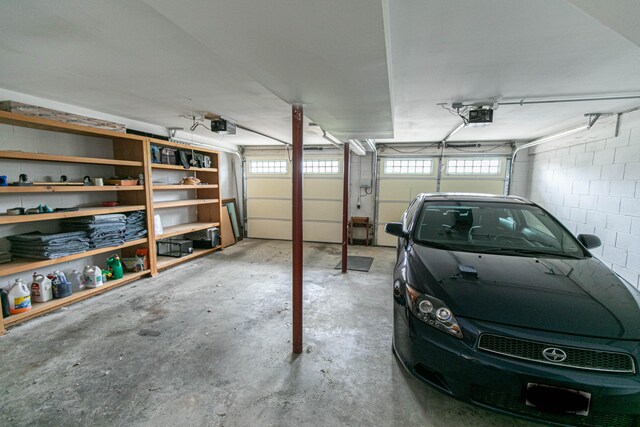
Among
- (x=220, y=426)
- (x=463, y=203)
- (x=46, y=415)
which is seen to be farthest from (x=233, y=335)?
(x=463, y=203)

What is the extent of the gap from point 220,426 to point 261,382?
16.6 inches

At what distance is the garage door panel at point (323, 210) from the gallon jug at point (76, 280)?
4641 millimetres

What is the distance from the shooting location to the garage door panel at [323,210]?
276 inches

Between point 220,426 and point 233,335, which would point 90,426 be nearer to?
point 220,426

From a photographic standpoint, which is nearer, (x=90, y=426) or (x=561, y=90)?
(x=90, y=426)

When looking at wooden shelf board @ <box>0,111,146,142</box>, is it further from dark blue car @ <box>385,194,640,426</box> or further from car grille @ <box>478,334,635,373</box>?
car grille @ <box>478,334,635,373</box>

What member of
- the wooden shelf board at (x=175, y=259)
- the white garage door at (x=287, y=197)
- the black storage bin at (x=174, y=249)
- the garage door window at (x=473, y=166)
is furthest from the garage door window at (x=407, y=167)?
Result: the black storage bin at (x=174, y=249)

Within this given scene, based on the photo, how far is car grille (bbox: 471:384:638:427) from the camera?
1.30 m

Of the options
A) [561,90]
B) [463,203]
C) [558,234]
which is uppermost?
[561,90]

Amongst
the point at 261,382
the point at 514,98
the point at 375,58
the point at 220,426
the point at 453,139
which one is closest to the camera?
the point at 375,58

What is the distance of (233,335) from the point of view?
2.68m

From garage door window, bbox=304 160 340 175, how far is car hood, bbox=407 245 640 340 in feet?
17.0

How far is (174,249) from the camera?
5.56 metres

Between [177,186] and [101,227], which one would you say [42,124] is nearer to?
[101,227]
